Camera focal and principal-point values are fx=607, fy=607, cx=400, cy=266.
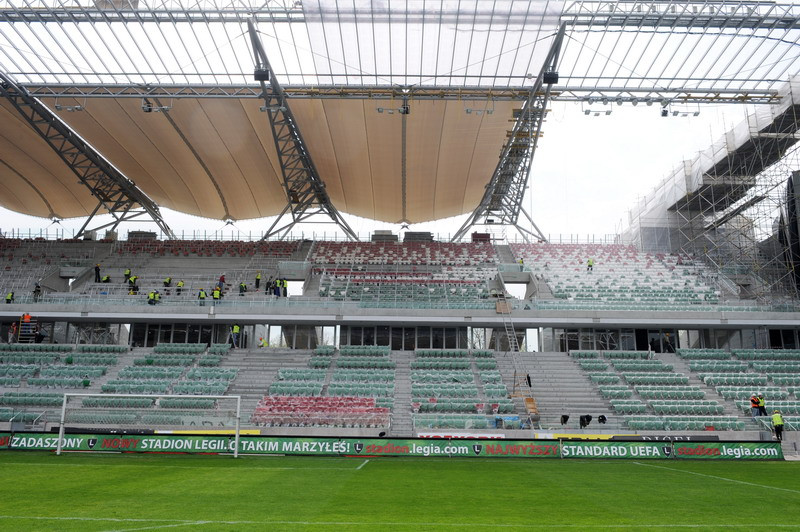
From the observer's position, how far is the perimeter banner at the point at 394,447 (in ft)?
68.5

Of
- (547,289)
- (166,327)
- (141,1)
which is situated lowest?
(166,327)

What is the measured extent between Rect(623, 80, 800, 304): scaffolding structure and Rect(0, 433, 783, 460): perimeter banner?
22.2m

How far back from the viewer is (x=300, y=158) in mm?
44875

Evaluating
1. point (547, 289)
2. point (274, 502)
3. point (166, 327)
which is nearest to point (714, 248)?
point (547, 289)

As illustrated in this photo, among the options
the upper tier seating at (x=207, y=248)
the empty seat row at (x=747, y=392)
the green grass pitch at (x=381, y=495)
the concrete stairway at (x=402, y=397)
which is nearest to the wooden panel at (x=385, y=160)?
the upper tier seating at (x=207, y=248)

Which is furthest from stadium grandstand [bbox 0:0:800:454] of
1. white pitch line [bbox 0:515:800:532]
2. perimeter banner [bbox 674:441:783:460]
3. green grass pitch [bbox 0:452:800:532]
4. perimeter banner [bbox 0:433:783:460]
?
white pitch line [bbox 0:515:800:532]

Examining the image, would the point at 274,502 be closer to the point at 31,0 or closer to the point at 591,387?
the point at 591,387

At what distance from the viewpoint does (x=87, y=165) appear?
50.9m

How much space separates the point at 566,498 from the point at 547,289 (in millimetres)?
31633

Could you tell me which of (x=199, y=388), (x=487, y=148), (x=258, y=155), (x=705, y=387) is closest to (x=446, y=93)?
(x=487, y=148)

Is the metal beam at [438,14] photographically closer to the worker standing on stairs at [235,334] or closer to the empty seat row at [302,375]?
the worker standing on stairs at [235,334]

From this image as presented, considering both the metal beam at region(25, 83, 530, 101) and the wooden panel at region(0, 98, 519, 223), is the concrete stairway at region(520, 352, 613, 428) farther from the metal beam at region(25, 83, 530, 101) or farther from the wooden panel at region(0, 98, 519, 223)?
the wooden panel at region(0, 98, 519, 223)

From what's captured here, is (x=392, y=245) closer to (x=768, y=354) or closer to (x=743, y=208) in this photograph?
(x=743, y=208)

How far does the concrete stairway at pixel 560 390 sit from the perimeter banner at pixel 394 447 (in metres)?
6.35
